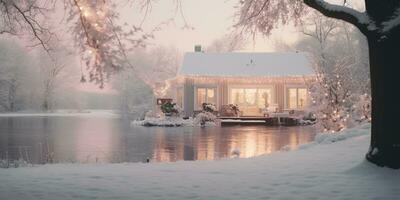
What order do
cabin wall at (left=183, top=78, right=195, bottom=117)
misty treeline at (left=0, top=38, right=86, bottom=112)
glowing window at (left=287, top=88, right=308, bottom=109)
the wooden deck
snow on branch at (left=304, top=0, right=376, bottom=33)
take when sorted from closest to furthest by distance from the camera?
snow on branch at (left=304, top=0, right=376, bottom=33), the wooden deck, cabin wall at (left=183, top=78, right=195, bottom=117), glowing window at (left=287, top=88, right=308, bottom=109), misty treeline at (left=0, top=38, right=86, bottom=112)

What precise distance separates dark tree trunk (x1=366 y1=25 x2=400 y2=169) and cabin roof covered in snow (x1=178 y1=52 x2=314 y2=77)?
2998cm

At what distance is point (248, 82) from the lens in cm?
3884

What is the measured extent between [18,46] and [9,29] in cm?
6975

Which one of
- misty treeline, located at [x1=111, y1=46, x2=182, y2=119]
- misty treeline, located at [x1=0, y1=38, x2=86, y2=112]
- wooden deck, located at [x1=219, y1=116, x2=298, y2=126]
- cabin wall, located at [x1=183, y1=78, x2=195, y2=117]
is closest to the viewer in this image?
wooden deck, located at [x1=219, y1=116, x2=298, y2=126]

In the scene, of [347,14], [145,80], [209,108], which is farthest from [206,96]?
[145,80]

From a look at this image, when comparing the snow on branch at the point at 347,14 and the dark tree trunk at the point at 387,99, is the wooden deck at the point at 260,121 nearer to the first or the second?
the snow on branch at the point at 347,14

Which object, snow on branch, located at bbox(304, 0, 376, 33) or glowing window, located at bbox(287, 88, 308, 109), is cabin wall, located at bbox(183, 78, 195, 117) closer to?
glowing window, located at bbox(287, 88, 308, 109)

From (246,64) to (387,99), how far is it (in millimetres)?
32330

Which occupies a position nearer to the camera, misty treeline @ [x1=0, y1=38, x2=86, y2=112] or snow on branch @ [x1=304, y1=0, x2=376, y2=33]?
snow on branch @ [x1=304, y1=0, x2=376, y2=33]

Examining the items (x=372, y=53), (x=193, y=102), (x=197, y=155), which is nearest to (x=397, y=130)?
(x=372, y=53)

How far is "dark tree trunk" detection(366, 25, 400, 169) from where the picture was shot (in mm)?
7902

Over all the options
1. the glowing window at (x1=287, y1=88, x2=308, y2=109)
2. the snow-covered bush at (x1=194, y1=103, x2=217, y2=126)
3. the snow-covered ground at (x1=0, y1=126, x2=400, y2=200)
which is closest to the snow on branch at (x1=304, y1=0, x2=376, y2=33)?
the snow-covered ground at (x1=0, y1=126, x2=400, y2=200)

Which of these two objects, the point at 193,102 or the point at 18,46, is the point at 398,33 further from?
the point at 18,46

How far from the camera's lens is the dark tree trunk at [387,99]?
7.90m
